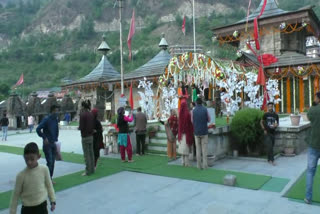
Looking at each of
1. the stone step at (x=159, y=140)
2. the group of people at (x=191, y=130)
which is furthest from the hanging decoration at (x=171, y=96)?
the group of people at (x=191, y=130)

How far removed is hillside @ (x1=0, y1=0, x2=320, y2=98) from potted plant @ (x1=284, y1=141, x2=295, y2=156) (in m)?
67.6

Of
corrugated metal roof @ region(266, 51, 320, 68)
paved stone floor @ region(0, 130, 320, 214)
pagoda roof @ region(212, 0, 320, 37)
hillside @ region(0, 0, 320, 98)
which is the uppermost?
hillside @ region(0, 0, 320, 98)

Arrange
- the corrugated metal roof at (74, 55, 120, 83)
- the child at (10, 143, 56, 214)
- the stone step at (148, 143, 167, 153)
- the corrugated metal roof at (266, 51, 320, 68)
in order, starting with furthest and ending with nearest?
1. the corrugated metal roof at (74, 55, 120, 83)
2. the corrugated metal roof at (266, 51, 320, 68)
3. the stone step at (148, 143, 167, 153)
4. the child at (10, 143, 56, 214)

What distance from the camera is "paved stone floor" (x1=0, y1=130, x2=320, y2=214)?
505 cm

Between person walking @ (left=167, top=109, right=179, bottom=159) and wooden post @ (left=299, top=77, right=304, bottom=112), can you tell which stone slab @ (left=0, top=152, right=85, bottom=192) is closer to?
person walking @ (left=167, top=109, right=179, bottom=159)

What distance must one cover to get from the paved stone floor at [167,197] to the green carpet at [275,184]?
0.53 ft

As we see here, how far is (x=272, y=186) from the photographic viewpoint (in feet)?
20.6

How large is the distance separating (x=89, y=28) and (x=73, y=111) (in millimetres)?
90787

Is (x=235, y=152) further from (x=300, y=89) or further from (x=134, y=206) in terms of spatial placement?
(x=300, y=89)

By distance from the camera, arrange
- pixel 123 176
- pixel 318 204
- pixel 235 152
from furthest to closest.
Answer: pixel 235 152 → pixel 123 176 → pixel 318 204

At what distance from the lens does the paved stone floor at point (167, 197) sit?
5051mm

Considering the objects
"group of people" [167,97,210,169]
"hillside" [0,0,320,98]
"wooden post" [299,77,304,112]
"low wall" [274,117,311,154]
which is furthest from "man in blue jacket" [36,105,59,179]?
"hillside" [0,0,320,98]

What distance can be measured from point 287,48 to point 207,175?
60.0 ft

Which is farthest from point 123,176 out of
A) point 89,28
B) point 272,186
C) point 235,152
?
point 89,28
